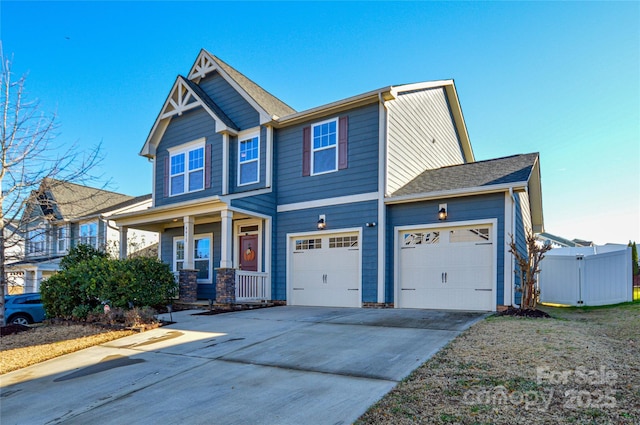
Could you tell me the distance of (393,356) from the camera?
579 cm

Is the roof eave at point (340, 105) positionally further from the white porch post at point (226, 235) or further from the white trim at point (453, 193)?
the white porch post at point (226, 235)

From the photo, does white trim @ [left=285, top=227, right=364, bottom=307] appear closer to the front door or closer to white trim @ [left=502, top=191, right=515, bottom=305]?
the front door

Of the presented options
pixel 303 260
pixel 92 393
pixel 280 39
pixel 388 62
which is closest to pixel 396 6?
pixel 388 62

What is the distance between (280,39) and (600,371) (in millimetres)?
14260

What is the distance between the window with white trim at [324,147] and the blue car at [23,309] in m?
9.31

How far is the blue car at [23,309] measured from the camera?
40.4 ft

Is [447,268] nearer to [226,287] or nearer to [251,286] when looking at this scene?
[251,286]

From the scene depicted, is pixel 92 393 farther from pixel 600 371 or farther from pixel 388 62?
pixel 388 62

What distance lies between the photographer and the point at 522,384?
428 centimetres

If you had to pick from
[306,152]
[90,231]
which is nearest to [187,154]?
[306,152]

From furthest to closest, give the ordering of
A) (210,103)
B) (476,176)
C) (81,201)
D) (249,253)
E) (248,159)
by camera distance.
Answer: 1. (81,201)
2. (210,103)
3. (248,159)
4. (249,253)
5. (476,176)

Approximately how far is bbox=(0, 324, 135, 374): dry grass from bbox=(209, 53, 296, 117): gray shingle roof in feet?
26.5

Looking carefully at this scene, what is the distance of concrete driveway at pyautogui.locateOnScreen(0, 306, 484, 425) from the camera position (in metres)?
4.35

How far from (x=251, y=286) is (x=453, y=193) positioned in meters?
6.33
